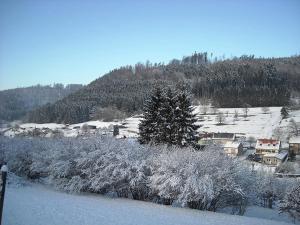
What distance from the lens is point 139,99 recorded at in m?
162

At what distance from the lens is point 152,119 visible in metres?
40.3

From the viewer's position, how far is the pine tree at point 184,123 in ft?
126

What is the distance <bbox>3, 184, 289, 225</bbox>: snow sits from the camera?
1827cm

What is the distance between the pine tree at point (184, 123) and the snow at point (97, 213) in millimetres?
12421

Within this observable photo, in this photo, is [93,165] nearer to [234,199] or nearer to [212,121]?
[234,199]

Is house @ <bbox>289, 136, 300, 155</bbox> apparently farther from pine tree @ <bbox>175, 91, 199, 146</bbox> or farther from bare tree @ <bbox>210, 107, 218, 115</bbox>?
pine tree @ <bbox>175, 91, 199, 146</bbox>

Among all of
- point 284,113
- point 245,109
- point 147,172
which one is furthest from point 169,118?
point 245,109

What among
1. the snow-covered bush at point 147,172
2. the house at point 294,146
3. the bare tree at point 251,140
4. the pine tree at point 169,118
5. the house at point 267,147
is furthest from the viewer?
the bare tree at point 251,140

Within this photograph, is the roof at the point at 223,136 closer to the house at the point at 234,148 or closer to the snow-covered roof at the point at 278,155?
the house at the point at 234,148

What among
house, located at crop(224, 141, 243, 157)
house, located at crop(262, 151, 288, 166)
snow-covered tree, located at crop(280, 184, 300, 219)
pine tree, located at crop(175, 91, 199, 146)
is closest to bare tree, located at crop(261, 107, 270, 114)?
house, located at crop(224, 141, 243, 157)

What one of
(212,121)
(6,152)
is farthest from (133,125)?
(6,152)

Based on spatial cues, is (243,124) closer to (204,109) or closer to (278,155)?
(204,109)

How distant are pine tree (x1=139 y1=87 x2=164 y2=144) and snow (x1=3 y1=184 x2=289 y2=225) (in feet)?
42.0

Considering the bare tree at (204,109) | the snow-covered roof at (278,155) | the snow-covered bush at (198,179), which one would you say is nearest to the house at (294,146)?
the snow-covered roof at (278,155)
